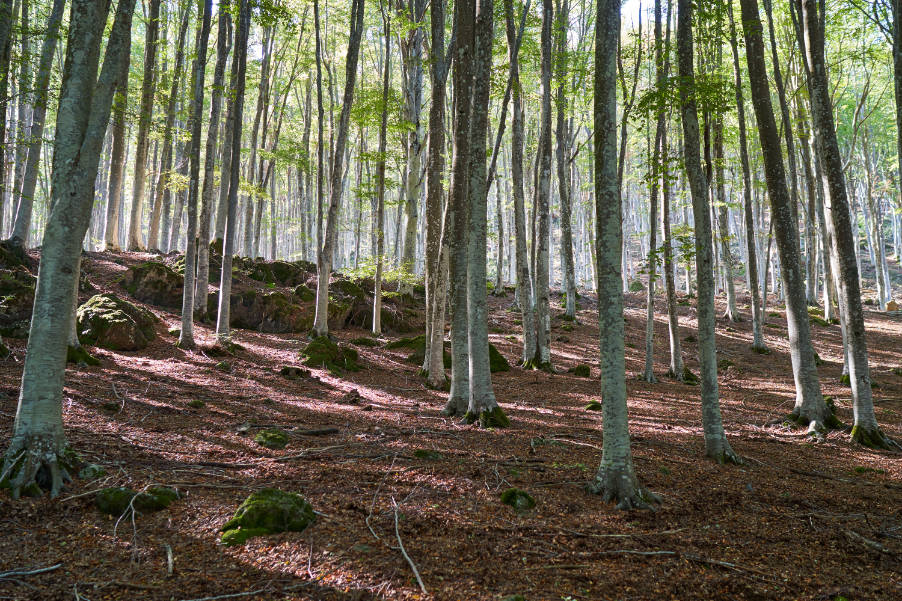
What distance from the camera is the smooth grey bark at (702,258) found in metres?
5.86

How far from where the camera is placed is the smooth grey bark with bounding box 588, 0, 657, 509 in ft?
14.3

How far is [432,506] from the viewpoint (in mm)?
4203

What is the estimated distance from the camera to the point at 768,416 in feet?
29.6

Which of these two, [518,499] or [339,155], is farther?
[339,155]

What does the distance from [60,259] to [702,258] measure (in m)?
6.63

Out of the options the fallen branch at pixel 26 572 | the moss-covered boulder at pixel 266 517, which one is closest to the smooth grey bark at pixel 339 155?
the moss-covered boulder at pixel 266 517

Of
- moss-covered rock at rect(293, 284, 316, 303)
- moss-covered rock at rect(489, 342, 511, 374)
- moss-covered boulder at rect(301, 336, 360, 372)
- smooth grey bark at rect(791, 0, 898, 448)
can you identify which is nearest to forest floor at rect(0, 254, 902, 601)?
smooth grey bark at rect(791, 0, 898, 448)

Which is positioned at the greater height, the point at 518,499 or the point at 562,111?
the point at 562,111

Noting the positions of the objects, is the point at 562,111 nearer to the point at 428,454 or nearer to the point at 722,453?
the point at 722,453

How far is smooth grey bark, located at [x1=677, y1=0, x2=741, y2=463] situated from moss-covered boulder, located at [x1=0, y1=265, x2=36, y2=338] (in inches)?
Answer: 447

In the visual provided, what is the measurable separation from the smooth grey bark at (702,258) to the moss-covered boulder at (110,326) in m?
10.7

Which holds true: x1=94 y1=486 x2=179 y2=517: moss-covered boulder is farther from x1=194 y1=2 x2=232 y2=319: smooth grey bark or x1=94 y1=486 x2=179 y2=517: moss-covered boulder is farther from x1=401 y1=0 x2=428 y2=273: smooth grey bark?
x1=401 y1=0 x2=428 y2=273: smooth grey bark

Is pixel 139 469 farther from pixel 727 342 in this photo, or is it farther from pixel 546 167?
pixel 727 342

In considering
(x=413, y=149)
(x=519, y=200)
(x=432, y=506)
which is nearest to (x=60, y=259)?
(x=432, y=506)
